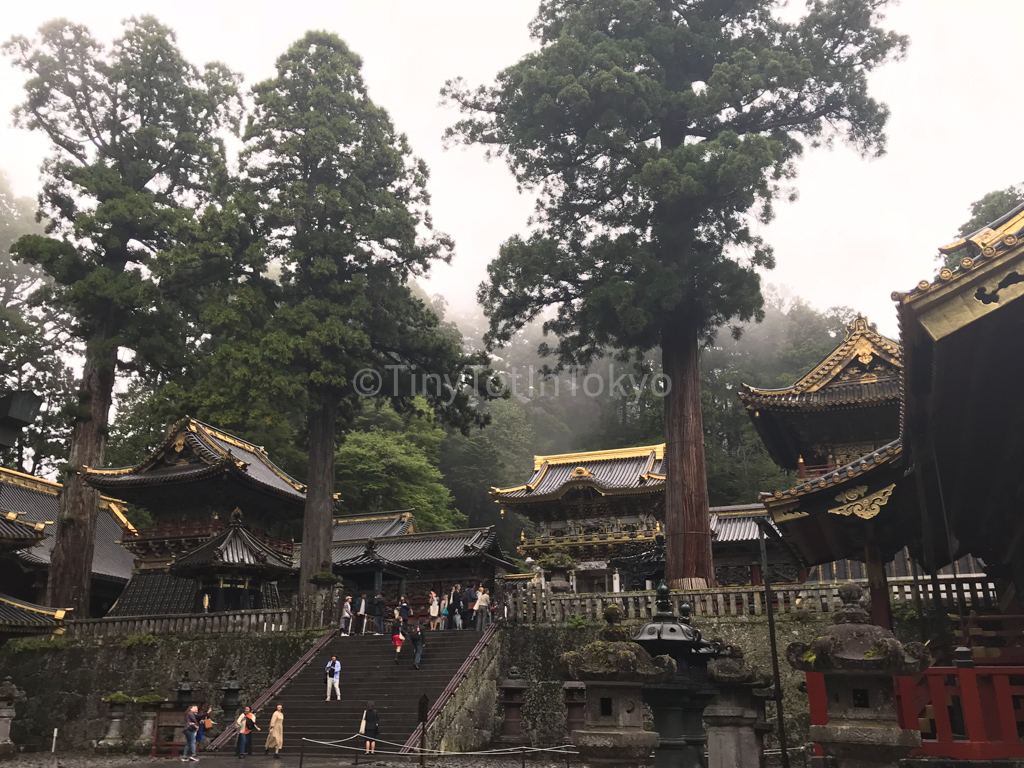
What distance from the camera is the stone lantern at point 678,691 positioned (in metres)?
7.21

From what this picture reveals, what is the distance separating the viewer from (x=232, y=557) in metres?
22.6

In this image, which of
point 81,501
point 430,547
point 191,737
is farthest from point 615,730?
point 430,547

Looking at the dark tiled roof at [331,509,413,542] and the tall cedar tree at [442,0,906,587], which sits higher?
the tall cedar tree at [442,0,906,587]

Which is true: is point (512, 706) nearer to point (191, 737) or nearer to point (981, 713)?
point (191, 737)

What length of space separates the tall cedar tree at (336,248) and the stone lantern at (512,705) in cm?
751

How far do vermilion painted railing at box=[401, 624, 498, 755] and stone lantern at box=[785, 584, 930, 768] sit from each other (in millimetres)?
8635

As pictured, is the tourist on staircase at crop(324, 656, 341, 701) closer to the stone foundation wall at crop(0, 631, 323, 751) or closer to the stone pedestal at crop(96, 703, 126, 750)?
the stone foundation wall at crop(0, 631, 323, 751)

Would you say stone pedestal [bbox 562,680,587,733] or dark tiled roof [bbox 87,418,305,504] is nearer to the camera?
stone pedestal [bbox 562,680,587,733]

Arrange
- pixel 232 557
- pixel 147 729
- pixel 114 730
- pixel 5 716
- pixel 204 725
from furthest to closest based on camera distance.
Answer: pixel 232 557, pixel 114 730, pixel 147 729, pixel 204 725, pixel 5 716

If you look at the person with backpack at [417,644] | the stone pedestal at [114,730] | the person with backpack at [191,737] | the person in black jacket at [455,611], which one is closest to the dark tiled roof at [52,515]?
the stone pedestal at [114,730]

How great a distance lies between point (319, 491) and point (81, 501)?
23.3 feet

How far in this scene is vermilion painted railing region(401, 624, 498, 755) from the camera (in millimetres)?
13289

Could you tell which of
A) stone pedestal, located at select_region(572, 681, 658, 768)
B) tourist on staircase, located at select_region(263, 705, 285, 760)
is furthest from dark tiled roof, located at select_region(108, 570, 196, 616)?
stone pedestal, located at select_region(572, 681, 658, 768)

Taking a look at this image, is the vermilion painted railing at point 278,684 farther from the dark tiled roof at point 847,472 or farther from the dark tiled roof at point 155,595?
the dark tiled roof at point 847,472
